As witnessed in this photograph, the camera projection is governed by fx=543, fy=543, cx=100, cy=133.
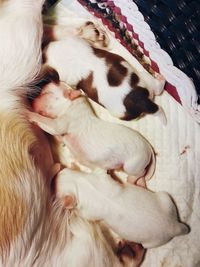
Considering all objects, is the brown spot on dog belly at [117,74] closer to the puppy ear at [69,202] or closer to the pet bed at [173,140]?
the pet bed at [173,140]

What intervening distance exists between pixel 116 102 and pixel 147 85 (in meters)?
0.07

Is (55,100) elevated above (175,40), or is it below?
below

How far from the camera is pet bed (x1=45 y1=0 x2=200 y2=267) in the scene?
96cm

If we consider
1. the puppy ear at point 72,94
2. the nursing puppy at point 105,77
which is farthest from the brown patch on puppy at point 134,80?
the puppy ear at point 72,94

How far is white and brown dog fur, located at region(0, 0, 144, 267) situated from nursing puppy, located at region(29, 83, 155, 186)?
0.15 ft

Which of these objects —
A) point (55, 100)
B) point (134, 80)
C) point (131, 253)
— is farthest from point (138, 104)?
point (131, 253)

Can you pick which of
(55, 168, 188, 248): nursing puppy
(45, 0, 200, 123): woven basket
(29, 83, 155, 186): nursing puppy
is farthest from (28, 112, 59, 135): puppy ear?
(45, 0, 200, 123): woven basket

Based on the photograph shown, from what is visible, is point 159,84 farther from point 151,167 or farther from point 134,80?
point 151,167

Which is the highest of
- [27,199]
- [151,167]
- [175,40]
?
[175,40]

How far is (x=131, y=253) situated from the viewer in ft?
3.12

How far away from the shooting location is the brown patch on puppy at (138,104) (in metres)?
0.99

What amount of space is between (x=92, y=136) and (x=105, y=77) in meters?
0.13

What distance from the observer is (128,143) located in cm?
97

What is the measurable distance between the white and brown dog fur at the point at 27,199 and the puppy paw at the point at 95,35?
12 cm
